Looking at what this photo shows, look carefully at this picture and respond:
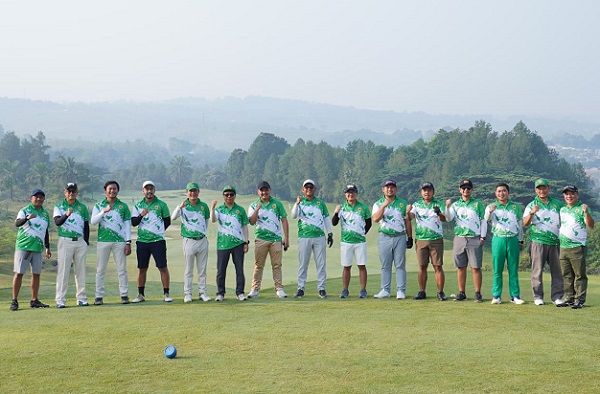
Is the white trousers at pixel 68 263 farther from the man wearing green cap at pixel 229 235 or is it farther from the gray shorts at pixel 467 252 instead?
the gray shorts at pixel 467 252

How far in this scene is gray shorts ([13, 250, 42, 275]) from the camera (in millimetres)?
13477

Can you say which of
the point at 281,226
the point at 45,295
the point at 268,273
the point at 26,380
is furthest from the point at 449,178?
the point at 26,380

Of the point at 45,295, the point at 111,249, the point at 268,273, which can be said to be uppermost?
the point at 111,249

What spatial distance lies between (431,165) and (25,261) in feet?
351

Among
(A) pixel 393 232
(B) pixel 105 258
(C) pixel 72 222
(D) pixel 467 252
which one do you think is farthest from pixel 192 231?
(D) pixel 467 252

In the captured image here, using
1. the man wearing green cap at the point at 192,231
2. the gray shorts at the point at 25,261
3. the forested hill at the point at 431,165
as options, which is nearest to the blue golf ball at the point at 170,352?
the man wearing green cap at the point at 192,231

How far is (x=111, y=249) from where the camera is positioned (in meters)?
14.1

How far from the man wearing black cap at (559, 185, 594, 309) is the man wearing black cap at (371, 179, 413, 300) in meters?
2.76

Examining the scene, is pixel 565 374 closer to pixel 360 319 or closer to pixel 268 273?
pixel 360 319

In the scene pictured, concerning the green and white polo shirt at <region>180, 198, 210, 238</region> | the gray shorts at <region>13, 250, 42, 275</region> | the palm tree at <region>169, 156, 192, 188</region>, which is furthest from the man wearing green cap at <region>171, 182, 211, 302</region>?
the palm tree at <region>169, 156, 192, 188</region>

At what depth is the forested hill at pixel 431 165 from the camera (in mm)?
113875

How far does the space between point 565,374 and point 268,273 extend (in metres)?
60.3

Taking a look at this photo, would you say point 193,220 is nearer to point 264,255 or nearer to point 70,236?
point 264,255

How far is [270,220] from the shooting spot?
581 inches
